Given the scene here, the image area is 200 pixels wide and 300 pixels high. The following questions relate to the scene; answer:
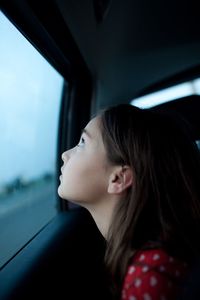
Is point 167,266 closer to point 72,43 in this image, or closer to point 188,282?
point 188,282

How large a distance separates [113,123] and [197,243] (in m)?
0.39

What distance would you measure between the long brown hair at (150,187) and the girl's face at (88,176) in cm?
3

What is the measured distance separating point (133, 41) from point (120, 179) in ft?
4.36

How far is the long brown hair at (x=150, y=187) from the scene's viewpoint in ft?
2.36

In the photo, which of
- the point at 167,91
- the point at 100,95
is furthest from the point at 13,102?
the point at 167,91

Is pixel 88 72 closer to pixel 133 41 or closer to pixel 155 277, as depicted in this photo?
pixel 133 41

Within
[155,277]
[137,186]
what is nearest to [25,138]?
[137,186]

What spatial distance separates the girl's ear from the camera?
0.79 m

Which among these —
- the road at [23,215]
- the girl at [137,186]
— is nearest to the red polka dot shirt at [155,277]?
the girl at [137,186]

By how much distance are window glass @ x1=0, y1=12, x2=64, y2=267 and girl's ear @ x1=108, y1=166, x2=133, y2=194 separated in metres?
0.46

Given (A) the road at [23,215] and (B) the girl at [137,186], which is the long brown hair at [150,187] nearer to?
(B) the girl at [137,186]

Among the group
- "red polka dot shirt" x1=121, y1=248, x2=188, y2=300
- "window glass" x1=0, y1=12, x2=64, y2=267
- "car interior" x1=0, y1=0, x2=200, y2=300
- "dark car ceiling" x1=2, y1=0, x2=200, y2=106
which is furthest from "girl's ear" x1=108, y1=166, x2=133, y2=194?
"dark car ceiling" x1=2, y1=0, x2=200, y2=106

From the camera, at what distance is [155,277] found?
55cm

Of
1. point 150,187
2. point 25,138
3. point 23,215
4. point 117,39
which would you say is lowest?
point 23,215
